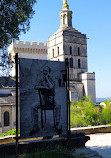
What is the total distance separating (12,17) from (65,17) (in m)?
40.7

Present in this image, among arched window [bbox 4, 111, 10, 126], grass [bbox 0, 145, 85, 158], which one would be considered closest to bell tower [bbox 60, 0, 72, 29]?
arched window [bbox 4, 111, 10, 126]

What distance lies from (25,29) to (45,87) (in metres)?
3.29

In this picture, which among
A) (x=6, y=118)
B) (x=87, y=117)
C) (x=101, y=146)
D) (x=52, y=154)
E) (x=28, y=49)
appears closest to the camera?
(x=52, y=154)

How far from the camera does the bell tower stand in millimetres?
45875

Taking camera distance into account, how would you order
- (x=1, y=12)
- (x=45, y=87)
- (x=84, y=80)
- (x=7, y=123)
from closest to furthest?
(x=45, y=87)
(x=1, y=12)
(x=7, y=123)
(x=84, y=80)

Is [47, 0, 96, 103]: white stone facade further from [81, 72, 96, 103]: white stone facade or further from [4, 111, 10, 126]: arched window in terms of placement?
[4, 111, 10, 126]: arched window

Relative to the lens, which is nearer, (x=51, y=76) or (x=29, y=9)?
(x=51, y=76)

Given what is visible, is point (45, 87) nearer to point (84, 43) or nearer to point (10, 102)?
point (10, 102)

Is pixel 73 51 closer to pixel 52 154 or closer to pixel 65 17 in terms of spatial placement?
pixel 65 17

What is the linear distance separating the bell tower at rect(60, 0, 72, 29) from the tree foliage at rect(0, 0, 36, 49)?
3915cm

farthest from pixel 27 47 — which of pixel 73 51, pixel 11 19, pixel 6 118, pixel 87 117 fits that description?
pixel 11 19

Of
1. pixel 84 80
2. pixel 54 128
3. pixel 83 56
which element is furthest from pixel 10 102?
pixel 54 128

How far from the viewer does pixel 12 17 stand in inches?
317

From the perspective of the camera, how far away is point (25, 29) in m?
8.71
